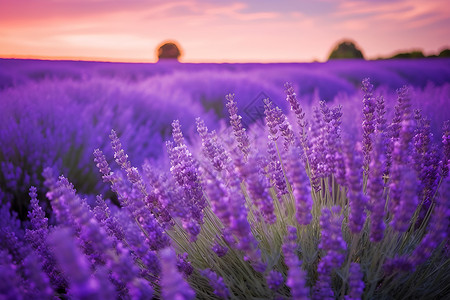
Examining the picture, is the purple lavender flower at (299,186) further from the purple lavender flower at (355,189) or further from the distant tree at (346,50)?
the distant tree at (346,50)

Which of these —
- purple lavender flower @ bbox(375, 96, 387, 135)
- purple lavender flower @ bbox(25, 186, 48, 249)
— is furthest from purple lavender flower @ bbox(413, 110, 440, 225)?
purple lavender flower @ bbox(25, 186, 48, 249)

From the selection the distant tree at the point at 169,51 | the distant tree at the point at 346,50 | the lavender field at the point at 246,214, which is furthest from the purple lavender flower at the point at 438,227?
the distant tree at the point at 169,51

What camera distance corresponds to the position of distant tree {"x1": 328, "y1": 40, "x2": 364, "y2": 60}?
16188 millimetres

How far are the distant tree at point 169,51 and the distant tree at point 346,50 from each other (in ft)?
26.9

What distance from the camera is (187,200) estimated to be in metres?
1.11

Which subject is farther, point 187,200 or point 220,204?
point 187,200

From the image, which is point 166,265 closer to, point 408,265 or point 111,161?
point 408,265

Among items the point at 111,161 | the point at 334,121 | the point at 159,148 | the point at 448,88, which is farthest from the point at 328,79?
the point at 334,121

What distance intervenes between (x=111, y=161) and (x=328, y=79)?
4816 mm

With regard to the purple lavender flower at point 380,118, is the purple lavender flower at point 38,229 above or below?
below

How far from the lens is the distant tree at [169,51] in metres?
17.4

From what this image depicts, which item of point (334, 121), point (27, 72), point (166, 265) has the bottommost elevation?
point (166, 265)

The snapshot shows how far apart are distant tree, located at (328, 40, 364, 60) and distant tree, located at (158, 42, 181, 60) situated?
26.9ft

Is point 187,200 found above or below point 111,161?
above
